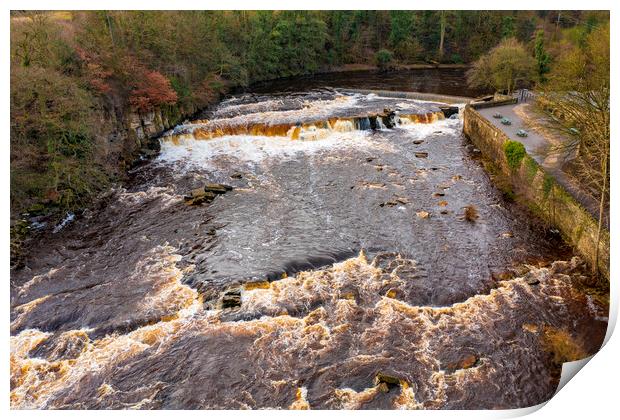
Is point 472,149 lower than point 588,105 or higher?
lower

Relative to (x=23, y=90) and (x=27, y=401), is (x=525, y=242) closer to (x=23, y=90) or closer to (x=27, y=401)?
(x=27, y=401)

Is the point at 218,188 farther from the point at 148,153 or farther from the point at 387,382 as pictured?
the point at 387,382

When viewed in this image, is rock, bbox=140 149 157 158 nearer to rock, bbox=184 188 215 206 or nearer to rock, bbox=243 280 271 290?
rock, bbox=184 188 215 206

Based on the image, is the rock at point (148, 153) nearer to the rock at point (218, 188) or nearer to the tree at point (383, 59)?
the rock at point (218, 188)

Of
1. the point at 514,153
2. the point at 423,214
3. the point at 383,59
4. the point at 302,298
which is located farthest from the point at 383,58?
the point at 302,298

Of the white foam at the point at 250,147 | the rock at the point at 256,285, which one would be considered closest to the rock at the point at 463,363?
the rock at the point at 256,285

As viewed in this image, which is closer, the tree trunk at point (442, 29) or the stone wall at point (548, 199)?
the stone wall at point (548, 199)
